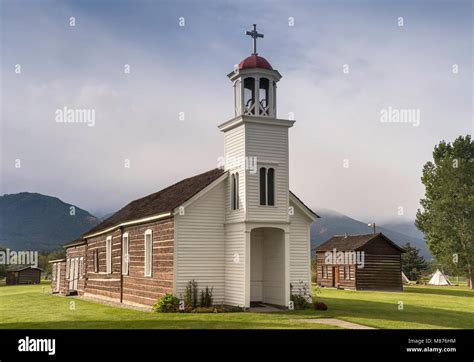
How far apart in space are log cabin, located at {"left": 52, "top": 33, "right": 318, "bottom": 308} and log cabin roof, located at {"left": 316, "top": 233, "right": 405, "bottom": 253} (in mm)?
22577

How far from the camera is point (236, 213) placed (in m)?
23.5

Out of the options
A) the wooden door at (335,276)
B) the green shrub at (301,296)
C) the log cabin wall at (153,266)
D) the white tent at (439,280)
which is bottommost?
the white tent at (439,280)

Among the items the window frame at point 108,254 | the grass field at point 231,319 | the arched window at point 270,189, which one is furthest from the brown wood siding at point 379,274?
the arched window at point 270,189

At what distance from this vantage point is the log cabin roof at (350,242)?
47.1 meters

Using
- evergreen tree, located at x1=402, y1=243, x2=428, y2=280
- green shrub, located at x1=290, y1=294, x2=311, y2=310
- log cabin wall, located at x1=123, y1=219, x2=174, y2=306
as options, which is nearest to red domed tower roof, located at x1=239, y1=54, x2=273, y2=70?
log cabin wall, located at x1=123, y1=219, x2=174, y2=306

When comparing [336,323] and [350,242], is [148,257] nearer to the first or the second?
[336,323]

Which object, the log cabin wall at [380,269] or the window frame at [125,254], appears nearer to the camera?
the window frame at [125,254]

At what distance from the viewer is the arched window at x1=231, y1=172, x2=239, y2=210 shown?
23.8 m

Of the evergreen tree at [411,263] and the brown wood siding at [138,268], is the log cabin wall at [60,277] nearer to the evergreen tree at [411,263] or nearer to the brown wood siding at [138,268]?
the brown wood siding at [138,268]

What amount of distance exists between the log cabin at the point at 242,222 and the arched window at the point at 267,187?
0.04 metres

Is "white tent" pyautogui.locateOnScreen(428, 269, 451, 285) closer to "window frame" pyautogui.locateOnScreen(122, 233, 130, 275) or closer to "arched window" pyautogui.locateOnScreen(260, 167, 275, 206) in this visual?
"window frame" pyautogui.locateOnScreen(122, 233, 130, 275)

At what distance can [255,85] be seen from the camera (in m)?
24.5
